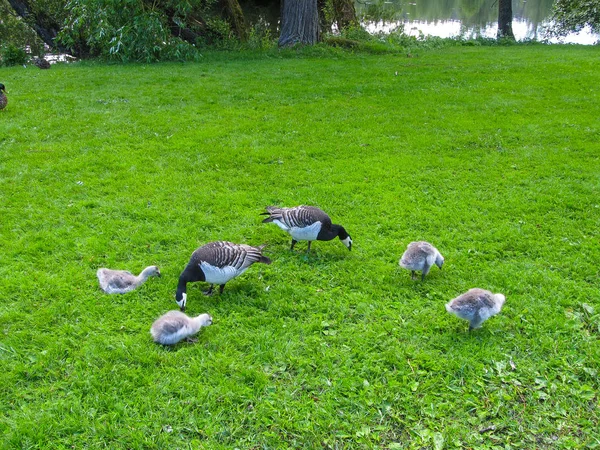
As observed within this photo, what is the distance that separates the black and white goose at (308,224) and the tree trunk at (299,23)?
15169 millimetres

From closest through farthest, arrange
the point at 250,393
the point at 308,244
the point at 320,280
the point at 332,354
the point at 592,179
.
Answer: the point at 250,393 → the point at 332,354 → the point at 320,280 → the point at 308,244 → the point at 592,179

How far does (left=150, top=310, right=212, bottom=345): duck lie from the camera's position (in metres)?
4.32

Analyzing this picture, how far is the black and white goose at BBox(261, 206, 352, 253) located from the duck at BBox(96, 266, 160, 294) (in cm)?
169

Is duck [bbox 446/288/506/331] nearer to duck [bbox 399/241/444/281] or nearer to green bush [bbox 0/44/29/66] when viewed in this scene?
duck [bbox 399/241/444/281]

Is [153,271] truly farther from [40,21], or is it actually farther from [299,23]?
[40,21]

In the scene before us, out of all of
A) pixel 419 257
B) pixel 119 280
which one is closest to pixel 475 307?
pixel 419 257

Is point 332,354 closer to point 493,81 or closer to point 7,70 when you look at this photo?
point 493,81

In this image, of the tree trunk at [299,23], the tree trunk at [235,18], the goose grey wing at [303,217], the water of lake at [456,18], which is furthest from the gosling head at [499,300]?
the water of lake at [456,18]

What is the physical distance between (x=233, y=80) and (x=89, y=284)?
10747 mm

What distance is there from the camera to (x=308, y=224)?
5.57m

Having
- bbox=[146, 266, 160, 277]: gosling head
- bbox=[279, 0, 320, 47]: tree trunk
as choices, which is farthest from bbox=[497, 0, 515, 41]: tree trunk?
bbox=[146, 266, 160, 277]: gosling head

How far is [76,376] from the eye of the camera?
4.06 meters

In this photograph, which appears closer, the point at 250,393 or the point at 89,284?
the point at 250,393

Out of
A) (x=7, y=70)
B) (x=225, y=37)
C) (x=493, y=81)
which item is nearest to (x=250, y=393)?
(x=493, y=81)
